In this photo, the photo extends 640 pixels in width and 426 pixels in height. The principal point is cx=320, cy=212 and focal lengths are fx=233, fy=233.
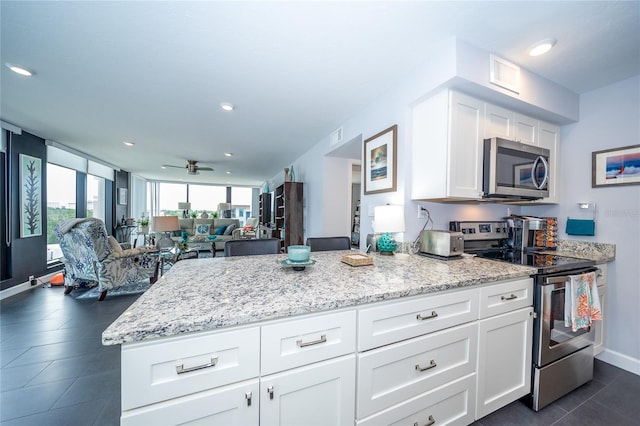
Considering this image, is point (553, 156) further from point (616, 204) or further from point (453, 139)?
point (453, 139)

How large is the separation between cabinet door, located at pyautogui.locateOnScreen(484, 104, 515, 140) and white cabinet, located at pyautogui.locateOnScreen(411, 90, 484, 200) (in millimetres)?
Answer: 79

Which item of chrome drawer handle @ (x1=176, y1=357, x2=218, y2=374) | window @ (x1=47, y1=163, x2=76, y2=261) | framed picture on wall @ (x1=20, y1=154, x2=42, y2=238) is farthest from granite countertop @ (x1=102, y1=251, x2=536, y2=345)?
window @ (x1=47, y1=163, x2=76, y2=261)

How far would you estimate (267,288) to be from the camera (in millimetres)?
1038

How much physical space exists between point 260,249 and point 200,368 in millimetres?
1188

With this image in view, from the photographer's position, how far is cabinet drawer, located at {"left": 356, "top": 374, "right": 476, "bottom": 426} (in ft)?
3.46

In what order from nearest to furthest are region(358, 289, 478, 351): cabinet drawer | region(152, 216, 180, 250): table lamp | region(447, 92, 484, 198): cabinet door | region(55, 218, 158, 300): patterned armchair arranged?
region(358, 289, 478, 351): cabinet drawer < region(447, 92, 484, 198): cabinet door < region(55, 218, 158, 300): patterned armchair < region(152, 216, 180, 250): table lamp

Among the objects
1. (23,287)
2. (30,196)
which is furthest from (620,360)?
(30,196)

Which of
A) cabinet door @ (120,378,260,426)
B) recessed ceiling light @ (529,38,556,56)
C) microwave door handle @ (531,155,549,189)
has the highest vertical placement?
recessed ceiling light @ (529,38,556,56)

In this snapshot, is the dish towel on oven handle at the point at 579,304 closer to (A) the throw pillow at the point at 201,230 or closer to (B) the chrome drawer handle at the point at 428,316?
(B) the chrome drawer handle at the point at 428,316

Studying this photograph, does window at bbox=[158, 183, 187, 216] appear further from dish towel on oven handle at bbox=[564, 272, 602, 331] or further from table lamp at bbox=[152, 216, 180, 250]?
dish towel on oven handle at bbox=[564, 272, 602, 331]

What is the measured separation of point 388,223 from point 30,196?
524cm

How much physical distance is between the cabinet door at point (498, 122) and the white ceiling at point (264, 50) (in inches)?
13.7

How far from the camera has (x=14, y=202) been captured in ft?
10.9

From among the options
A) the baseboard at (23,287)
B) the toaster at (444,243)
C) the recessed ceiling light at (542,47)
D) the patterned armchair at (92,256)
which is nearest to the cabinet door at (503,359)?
the toaster at (444,243)
